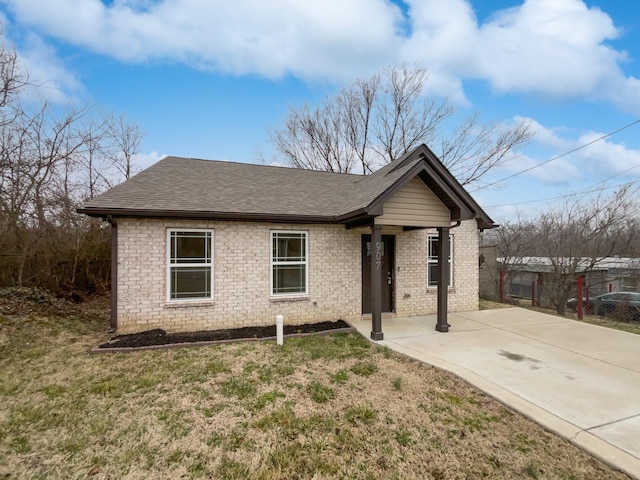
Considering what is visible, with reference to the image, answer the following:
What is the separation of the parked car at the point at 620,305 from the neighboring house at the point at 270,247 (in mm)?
7183

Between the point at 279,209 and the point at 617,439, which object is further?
the point at 279,209

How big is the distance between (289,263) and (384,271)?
2859 millimetres

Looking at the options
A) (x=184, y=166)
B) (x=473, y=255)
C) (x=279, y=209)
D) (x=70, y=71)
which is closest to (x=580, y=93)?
(x=473, y=255)

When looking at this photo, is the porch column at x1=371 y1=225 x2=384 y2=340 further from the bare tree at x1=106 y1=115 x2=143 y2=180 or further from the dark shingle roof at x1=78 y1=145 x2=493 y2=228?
the bare tree at x1=106 y1=115 x2=143 y2=180

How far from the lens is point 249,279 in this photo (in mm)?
7793

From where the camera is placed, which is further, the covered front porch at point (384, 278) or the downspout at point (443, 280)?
the downspout at point (443, 280)

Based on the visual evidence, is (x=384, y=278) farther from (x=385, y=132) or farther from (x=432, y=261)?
(x=385, y=132)

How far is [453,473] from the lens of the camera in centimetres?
291

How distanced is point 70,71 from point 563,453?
1553 cm

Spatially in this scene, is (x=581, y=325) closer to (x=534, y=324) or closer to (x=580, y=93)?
(x=534, y=324)

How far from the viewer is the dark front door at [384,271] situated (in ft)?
29.3

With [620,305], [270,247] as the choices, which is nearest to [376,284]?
[270,247]

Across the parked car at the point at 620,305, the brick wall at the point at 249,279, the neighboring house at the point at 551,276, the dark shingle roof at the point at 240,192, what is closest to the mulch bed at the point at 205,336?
the brick wall at the point at 249,279

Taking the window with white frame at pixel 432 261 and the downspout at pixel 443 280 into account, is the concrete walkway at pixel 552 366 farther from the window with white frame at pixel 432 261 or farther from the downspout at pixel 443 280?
the window with white frame at pixel 432 261
